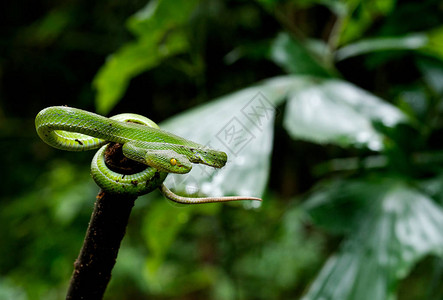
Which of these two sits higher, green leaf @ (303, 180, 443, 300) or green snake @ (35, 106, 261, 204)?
green snake @ (35, 106, 261, 204)

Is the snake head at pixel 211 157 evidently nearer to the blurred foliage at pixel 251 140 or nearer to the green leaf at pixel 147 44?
the blurred foliage at pixel 251 140

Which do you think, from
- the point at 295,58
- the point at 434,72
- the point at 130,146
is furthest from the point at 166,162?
the point at 434,72

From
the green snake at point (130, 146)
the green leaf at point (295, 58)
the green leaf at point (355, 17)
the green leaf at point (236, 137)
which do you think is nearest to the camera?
the green snake at point (130, 146)

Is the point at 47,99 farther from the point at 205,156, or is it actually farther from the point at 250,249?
the point at 205,156

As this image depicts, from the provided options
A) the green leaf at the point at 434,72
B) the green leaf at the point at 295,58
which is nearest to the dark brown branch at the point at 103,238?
the green leaf at the point at 295,58

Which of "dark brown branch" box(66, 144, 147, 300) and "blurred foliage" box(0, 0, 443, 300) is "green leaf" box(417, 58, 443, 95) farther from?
"dark brown branch" box(66, 144, 147, 300)

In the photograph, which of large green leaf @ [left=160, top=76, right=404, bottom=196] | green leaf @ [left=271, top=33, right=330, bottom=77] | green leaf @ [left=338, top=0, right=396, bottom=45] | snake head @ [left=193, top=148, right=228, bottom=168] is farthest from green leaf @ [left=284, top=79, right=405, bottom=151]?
snake head @ [left=193, top=148, right=228, bottom=168]

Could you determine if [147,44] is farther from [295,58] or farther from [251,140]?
[251,140]
